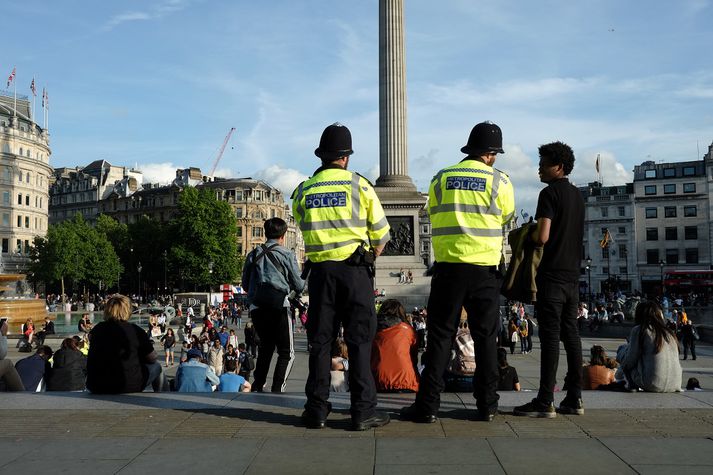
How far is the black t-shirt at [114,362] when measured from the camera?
24.4 ft

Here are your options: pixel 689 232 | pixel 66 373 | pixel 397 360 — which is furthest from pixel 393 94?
pixel 689 232

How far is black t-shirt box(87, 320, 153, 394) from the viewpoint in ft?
24.4

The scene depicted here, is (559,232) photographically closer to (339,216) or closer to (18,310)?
(339,216)

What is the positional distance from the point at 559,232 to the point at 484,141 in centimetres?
102

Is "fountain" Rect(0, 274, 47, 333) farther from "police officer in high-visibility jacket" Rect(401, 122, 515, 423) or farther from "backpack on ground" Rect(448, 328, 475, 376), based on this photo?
"police officer in high-visibility jacket" Rect(401, 122, 515, 423)

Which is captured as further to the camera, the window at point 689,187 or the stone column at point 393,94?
the window at point 689,187

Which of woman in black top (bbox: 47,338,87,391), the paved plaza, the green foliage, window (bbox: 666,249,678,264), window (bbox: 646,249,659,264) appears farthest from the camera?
window (bbox: 646,249,659,264)

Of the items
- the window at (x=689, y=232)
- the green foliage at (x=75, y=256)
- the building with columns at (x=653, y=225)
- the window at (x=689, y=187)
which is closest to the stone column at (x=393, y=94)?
the building with columns at (x=653, y=225)

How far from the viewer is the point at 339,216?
6031mm

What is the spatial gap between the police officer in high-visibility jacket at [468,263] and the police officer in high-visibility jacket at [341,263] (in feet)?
1.73

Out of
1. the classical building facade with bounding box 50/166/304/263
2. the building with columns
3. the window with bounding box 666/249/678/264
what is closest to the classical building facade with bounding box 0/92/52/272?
the classical building facade with bounding box 50/166/304/263

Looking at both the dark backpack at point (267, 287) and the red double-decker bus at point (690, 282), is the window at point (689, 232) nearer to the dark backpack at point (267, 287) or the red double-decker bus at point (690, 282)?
the red double-decker bus at point (690, 282)

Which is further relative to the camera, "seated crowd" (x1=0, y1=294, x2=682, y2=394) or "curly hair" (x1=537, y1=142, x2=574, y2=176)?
"seated crowd" (x1=0, y1=294, x2=682, y2=394)

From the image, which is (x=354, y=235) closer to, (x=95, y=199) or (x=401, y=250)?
(x=401, y=250)
